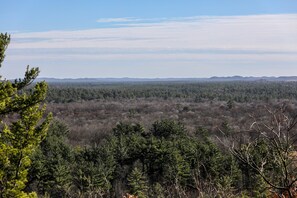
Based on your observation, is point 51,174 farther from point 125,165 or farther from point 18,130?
point 18,130

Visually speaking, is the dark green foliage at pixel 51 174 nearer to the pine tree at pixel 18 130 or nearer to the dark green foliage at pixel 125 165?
the dark green foliage at pixel 125 165

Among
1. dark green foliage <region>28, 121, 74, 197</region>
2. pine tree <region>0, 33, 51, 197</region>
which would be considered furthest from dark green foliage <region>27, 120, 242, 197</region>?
pine tree <region>0, 33, 51, 197</region>

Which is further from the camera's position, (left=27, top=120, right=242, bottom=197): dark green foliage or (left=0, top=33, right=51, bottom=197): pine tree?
(left=27, top=120, right=242, bottom=197): dark green foliage

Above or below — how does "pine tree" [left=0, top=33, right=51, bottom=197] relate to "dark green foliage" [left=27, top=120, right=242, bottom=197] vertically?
above

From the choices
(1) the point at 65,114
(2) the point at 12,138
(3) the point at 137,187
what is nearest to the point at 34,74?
(2) the point at 12,138

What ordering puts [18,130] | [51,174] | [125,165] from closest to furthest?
[18,130], [51,174], [125,165]

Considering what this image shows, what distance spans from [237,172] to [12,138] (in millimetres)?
23755

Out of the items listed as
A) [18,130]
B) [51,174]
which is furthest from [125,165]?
[18,130]

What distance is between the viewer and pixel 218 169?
3722cm

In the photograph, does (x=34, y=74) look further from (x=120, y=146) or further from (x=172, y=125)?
(x=172, y=125)

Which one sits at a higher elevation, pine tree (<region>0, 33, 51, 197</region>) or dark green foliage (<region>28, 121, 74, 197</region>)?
pine tree (<region>0, 33, 51, 197</region>)

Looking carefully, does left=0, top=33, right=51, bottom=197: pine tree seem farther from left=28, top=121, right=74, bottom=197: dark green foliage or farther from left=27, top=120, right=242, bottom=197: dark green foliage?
left=28, top=121, right=74, bottom=197: dark green foliage

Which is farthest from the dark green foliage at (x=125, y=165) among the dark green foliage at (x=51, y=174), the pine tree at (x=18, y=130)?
the pine tree at (x=18, y=130)

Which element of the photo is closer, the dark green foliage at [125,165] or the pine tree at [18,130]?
the pine tree at [18,130]
